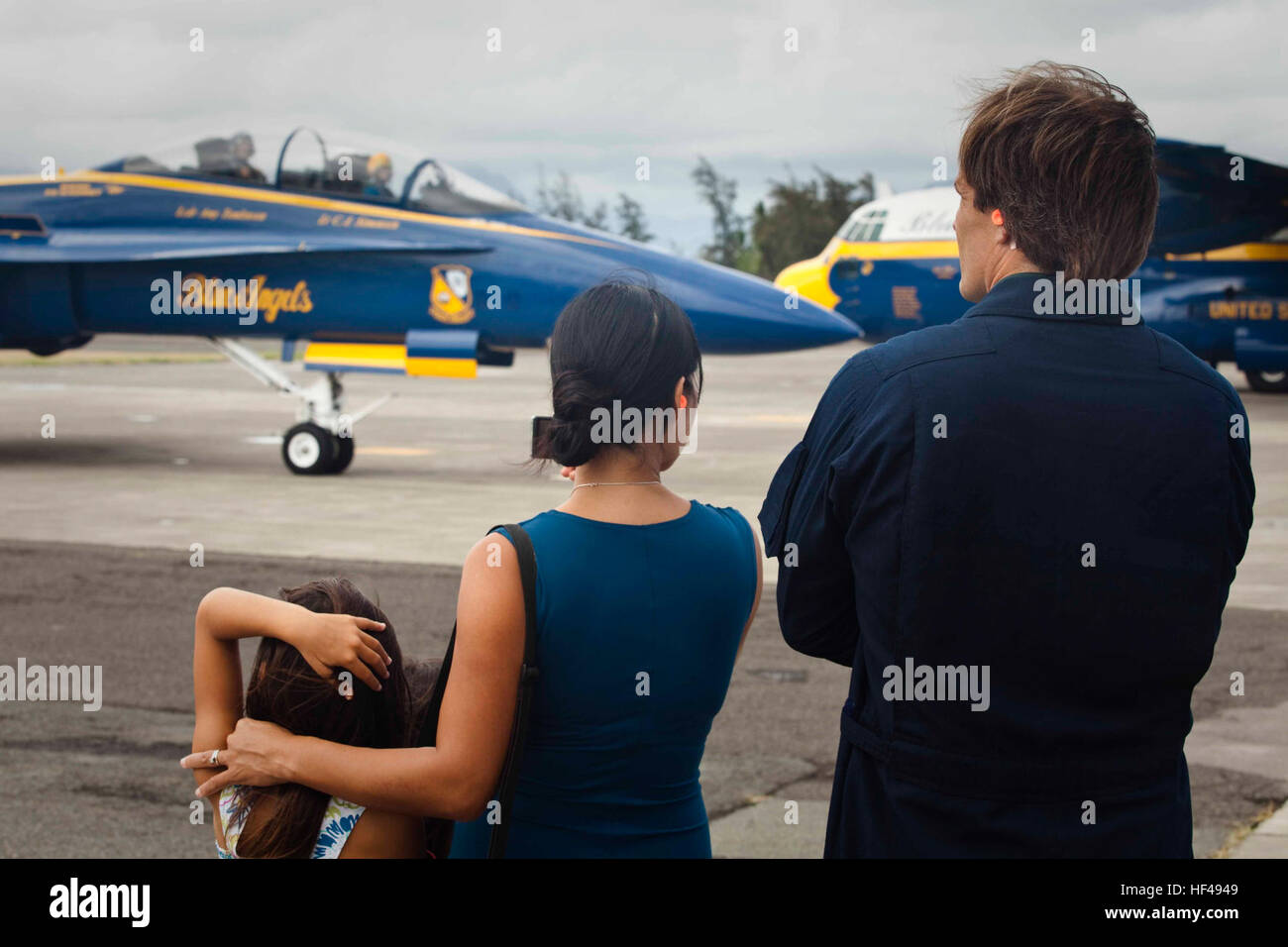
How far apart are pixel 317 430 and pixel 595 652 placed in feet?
39.1

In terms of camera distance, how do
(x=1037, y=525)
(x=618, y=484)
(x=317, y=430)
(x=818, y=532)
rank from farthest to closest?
1. (x=317, y=430)
2. (x=618, y=484)
3. (x=818, y=532)
4. (x=1037, y=525)

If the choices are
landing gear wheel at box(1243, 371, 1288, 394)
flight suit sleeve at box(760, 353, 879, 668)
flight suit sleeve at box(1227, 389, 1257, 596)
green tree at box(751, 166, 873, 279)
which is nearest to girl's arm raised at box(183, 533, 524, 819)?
flight suit sleeve at box(760, 353, 879, 668)

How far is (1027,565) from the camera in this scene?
1.67m

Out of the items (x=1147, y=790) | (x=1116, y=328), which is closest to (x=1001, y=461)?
(x=1116, y=328)

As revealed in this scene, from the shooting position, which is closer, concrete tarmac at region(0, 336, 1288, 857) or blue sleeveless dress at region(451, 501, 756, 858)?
blue sleeveless dress at region(451, 501, 756, 858)

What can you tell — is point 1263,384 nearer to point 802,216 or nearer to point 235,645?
point 235,645

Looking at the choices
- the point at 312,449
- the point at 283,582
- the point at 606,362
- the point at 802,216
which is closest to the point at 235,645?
the point at 606,362

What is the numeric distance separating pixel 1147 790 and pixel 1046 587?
0.31 meters

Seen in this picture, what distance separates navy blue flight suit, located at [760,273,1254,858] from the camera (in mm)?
1675

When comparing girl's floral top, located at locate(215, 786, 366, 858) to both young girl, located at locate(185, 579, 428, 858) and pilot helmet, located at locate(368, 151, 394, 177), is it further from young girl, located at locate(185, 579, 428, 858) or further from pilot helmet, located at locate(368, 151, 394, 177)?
pilot helmet, located at locate(368, 151, 394, 177)

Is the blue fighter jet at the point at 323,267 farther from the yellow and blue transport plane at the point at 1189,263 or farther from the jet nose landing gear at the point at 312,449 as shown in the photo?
the yellow and blue transport plane at the point at 1189,263

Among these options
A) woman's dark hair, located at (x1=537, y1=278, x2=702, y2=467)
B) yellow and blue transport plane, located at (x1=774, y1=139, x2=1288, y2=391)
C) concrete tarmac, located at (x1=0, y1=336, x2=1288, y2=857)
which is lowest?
concrete tarmac, located at (x1=0, y1=336, x2=1288, y2=857)

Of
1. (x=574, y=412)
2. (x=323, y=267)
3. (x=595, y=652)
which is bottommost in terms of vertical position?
(x=595, y=652)

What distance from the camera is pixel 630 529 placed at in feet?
6.47
